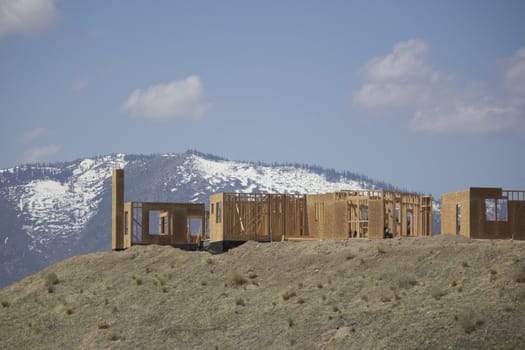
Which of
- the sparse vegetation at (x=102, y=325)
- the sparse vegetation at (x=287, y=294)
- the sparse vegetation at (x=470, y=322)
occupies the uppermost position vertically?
the sparse vegetation at (x=287, y=294)

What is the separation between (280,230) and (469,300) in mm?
20880

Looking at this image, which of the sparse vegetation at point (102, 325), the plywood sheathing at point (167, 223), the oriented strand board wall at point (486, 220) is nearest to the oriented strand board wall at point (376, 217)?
the oriented strand board wall at point (486, 220)

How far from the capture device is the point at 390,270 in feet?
162

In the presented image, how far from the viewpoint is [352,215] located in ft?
198

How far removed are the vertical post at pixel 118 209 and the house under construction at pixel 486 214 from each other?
61.4ft

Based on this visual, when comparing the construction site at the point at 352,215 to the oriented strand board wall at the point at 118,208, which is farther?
the oriented strand board wall at the point at 118,208

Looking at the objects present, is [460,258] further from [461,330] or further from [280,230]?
[280,230]

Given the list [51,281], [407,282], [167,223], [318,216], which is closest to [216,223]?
[318,216]

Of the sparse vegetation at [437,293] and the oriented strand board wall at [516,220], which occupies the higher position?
the oriented strand board wall at [516,220]

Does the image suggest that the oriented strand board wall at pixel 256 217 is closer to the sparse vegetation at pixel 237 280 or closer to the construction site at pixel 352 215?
the construction site at pixel 352 215

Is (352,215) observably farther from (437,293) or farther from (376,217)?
(437,293)

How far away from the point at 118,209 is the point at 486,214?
21.3 m

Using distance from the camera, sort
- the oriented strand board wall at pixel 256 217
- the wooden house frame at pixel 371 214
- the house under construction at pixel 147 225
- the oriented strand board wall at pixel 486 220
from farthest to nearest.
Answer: the house under construction at pixel 147 225 → the oriented strand board wall at pixel 256 217 → the wooden house frame at pixel 371 214 → the oriented strand board wall at pixel 486 220

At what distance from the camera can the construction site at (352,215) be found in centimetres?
5719
